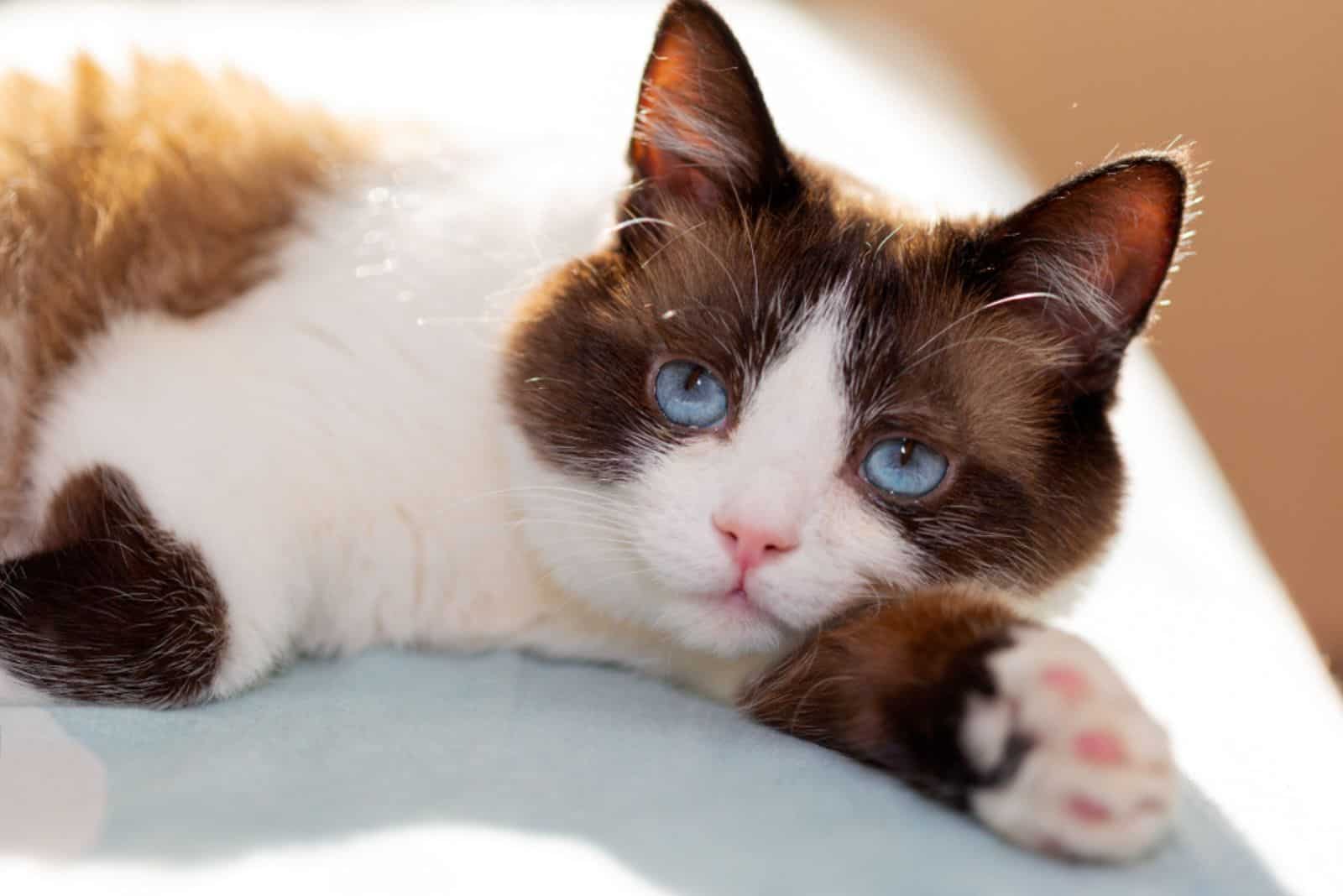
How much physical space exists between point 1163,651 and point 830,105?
129 centimetres

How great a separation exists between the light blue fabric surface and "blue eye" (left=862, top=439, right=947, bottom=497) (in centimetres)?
26

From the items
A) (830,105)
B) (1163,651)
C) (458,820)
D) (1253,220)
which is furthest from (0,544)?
(1253,220)

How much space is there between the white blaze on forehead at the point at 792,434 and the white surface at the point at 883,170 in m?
0.35

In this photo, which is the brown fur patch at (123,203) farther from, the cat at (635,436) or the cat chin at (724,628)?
the cat chin at (724,628)

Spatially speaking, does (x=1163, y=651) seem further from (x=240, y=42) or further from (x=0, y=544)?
(x=240, y=42)

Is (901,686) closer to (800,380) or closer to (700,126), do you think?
(800,380)

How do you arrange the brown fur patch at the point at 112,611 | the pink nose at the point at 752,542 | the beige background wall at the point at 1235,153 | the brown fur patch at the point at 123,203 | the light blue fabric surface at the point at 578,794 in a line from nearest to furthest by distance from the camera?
the light blue fabric surface at the point at 578,794 → the pink nose at the point at 752,542 → the brown fur patch at the point at 112,611 → the brown fur patch at the point at 123,203 → the beige background wall at the point at 1235,153

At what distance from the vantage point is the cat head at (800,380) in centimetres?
113

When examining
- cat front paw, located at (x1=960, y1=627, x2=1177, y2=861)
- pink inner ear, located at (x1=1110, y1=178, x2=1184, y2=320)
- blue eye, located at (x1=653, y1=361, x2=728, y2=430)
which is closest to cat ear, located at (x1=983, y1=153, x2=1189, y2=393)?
pink inner ear, located at (x1=1110, y1=178, x2=1184, y2=320)

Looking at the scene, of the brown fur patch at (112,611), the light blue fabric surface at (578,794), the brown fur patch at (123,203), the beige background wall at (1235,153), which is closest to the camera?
the light blue fabric surface at (578,794)

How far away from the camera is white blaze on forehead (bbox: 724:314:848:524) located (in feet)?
3.59

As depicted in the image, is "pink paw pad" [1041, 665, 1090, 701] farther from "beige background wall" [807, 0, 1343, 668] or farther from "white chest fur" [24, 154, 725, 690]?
"beige background wall" [807, 0, 1343, 668]

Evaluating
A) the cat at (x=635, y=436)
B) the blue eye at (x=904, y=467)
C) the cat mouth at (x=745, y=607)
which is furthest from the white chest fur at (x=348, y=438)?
the blue eye at (x=904, y=467)

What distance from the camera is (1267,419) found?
114 inches
